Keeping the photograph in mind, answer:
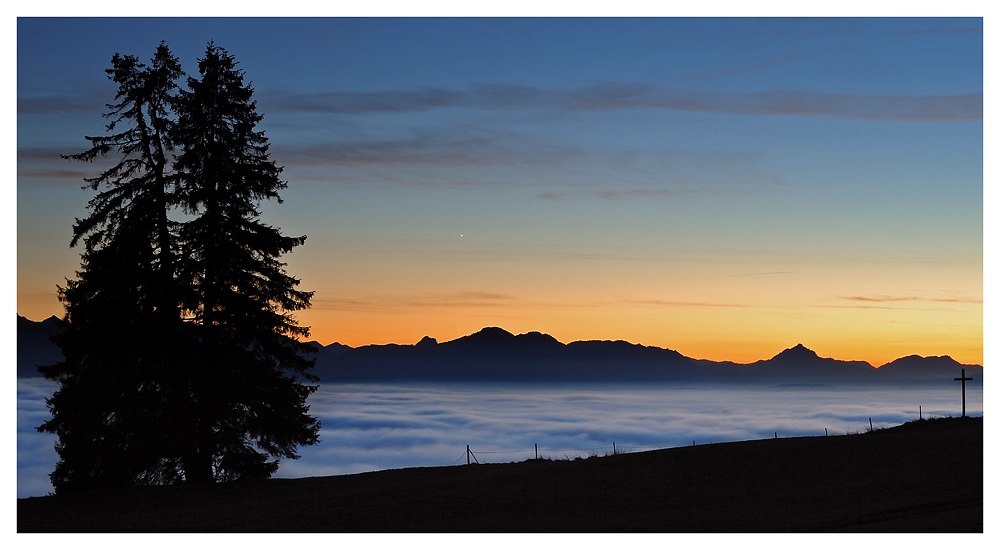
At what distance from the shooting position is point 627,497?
21.9 metres

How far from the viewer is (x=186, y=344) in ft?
84.5

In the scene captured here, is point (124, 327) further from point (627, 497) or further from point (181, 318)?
point (627, 497)

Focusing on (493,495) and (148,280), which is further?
(148,280)

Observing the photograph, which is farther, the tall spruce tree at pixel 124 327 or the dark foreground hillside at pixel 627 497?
the tall spruce tree at pixel 124 327

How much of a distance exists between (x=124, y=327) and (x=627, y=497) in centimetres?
1668

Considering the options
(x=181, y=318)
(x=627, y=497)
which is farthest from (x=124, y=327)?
(x=627, y=497)

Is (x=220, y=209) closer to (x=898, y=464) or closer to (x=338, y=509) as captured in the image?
(x=338, y=509)

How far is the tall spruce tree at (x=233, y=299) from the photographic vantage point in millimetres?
25688

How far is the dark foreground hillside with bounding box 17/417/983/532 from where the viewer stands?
59.7 ft

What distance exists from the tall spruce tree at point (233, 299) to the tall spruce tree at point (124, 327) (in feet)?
2.77

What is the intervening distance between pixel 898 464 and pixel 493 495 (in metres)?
12.1
